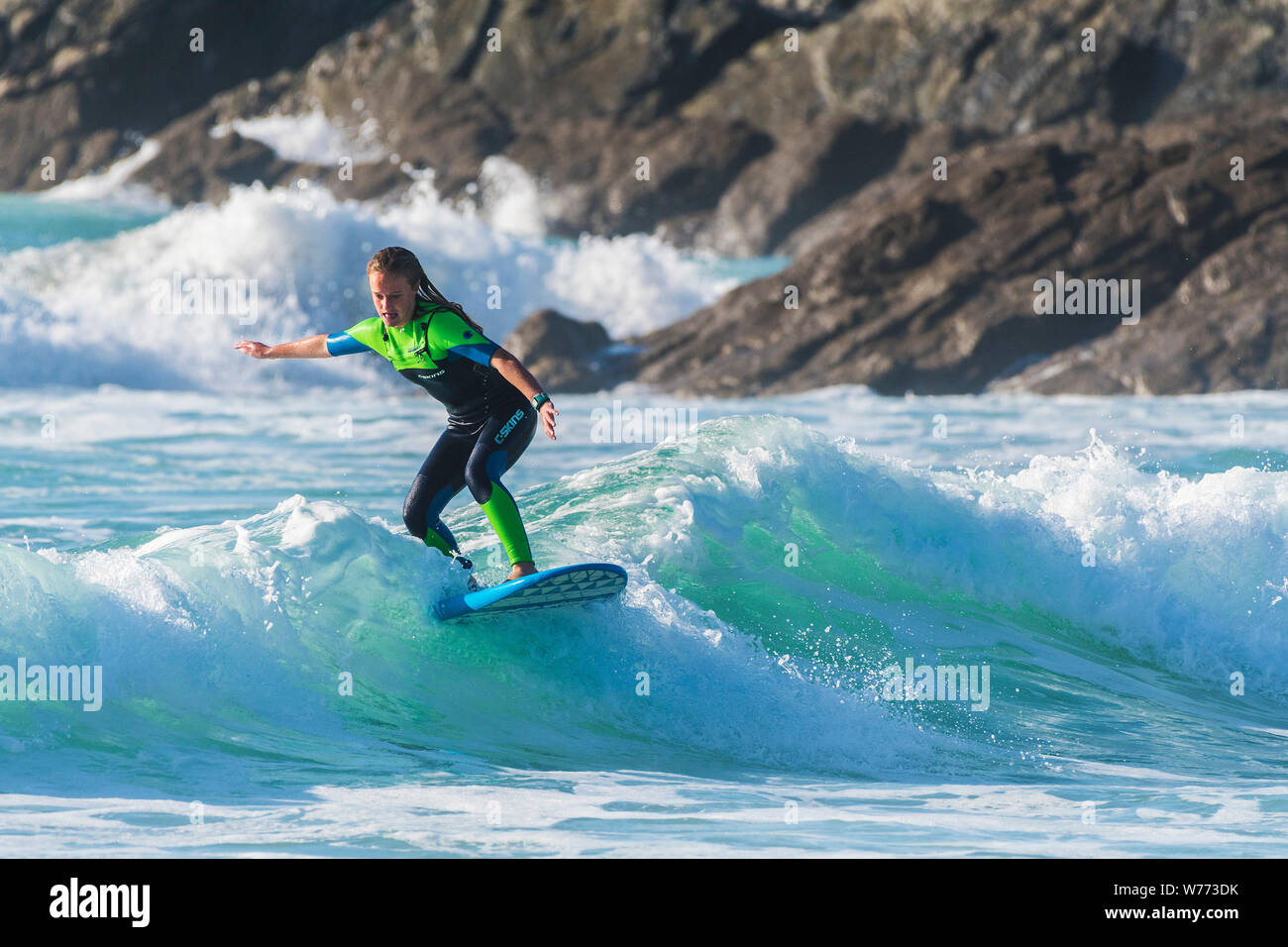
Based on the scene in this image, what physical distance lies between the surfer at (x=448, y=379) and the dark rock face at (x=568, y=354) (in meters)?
18.2

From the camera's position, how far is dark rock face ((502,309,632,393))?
25.5m

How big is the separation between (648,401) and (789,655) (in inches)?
598

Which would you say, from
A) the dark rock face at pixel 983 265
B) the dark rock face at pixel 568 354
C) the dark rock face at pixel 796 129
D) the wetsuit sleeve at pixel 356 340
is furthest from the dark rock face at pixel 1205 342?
the wetsuit sleeve at pixel 356 340

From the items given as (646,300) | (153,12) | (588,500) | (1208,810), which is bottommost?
(1208,810)

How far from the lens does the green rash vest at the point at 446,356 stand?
6.71 metres

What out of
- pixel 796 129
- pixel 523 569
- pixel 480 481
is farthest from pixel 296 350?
pixel 796 129

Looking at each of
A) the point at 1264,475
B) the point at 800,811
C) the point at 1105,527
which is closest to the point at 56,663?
the point at 800,811

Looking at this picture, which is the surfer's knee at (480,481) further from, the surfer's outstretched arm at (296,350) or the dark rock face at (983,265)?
the dark rock face at (983,265)

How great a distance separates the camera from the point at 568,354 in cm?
2609

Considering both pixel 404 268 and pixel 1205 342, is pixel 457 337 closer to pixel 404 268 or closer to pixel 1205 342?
pixel 404 268

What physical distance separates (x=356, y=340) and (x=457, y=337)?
50cm

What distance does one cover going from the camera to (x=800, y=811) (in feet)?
22.4
